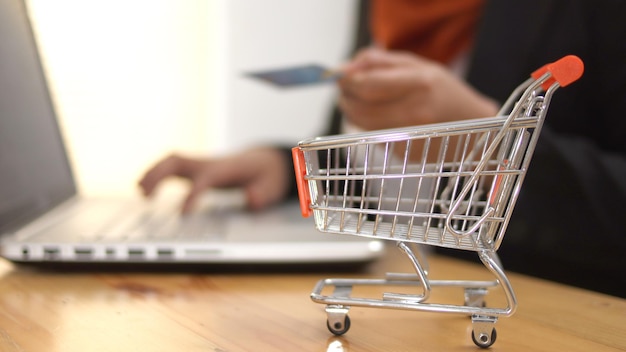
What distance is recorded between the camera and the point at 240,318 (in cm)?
48

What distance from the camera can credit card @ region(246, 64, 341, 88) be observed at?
0.66 meters

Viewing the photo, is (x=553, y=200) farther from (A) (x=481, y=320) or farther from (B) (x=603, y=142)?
(A) (x=481, y=320)

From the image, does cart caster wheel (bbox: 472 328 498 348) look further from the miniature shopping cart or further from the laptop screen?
the laptop screen

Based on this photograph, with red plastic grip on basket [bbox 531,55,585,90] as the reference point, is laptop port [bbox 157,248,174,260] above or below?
below

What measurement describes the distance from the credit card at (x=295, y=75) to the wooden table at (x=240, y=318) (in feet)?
0.89

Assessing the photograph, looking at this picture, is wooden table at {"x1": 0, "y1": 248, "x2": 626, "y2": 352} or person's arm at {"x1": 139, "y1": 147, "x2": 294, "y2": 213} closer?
wooden table at {"x1": 0, "y1": 248, "x2": 626, "y2": 352}

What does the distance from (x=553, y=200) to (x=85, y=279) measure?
0.70 meters

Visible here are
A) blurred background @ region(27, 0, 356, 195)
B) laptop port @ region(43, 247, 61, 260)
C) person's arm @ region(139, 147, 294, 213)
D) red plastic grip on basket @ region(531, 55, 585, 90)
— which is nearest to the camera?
red plastic grip on basket @ region(531, 55, 585, 90)

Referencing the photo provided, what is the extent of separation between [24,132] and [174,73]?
1.43 m

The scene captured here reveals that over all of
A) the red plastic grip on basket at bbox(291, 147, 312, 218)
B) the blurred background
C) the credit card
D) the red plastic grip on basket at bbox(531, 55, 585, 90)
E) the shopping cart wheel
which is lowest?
the blurred background

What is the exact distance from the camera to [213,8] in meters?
2.21

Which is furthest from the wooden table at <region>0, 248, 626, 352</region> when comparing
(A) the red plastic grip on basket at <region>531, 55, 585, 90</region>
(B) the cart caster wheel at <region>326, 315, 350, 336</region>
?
(A) the red plastic grip on basket at <region>531, 55, 585, 90</region>

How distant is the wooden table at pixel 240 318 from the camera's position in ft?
1.37

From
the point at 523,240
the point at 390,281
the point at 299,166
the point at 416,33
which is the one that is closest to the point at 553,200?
the point at 523,240
